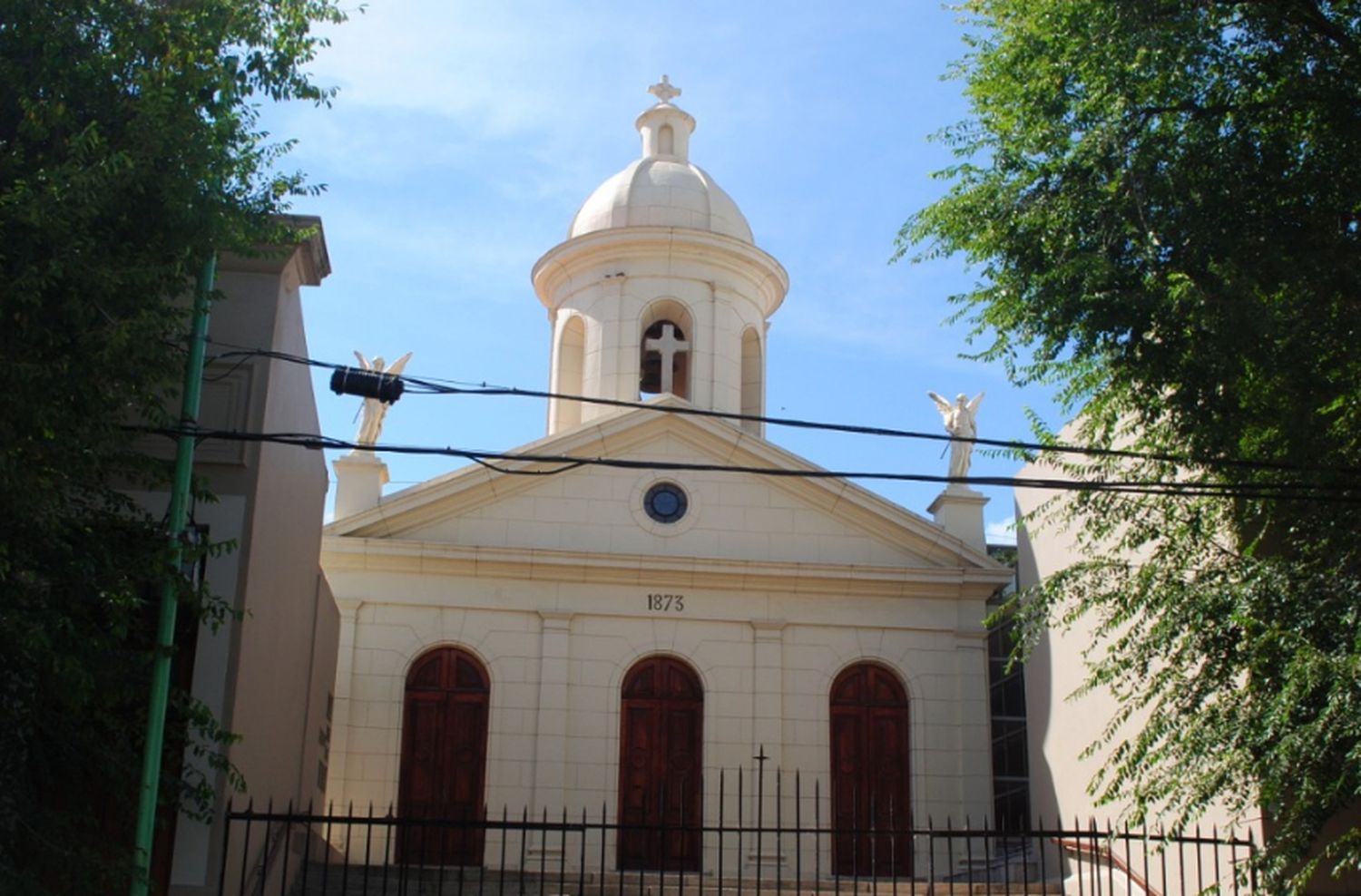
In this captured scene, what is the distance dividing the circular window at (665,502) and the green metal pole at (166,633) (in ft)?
40.9

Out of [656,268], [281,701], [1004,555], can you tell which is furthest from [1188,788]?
[1004,555]

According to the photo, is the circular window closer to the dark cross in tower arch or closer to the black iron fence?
the dark cross in tower arch

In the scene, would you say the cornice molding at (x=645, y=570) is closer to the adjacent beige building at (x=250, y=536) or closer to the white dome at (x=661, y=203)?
the adjacent beige building at (x=250, y=536)

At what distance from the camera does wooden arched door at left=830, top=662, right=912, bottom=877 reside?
21969 millimetres

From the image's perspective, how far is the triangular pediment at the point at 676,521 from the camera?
905 inches

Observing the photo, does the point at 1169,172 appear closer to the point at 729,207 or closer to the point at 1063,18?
the point at 1063,18

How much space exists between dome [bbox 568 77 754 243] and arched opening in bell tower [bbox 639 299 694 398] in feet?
4.93

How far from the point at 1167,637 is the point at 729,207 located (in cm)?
1646

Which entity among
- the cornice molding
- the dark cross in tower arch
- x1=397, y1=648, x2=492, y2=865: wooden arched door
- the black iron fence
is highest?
the dark cross in tower arch

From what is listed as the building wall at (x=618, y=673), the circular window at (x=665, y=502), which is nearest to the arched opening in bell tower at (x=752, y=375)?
the circular window at (x=665, y=502)

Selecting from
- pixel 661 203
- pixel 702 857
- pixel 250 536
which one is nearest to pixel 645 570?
pixel 702 857

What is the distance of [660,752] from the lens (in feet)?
72.7

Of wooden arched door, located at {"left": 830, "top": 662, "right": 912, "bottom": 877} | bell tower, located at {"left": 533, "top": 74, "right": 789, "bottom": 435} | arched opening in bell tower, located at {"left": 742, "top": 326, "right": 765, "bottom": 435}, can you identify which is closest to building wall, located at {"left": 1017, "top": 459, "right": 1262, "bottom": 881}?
wooden arched door, located at {"left": 830, "top": 662, "right": 912, "bottom": 877}

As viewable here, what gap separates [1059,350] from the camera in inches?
588
